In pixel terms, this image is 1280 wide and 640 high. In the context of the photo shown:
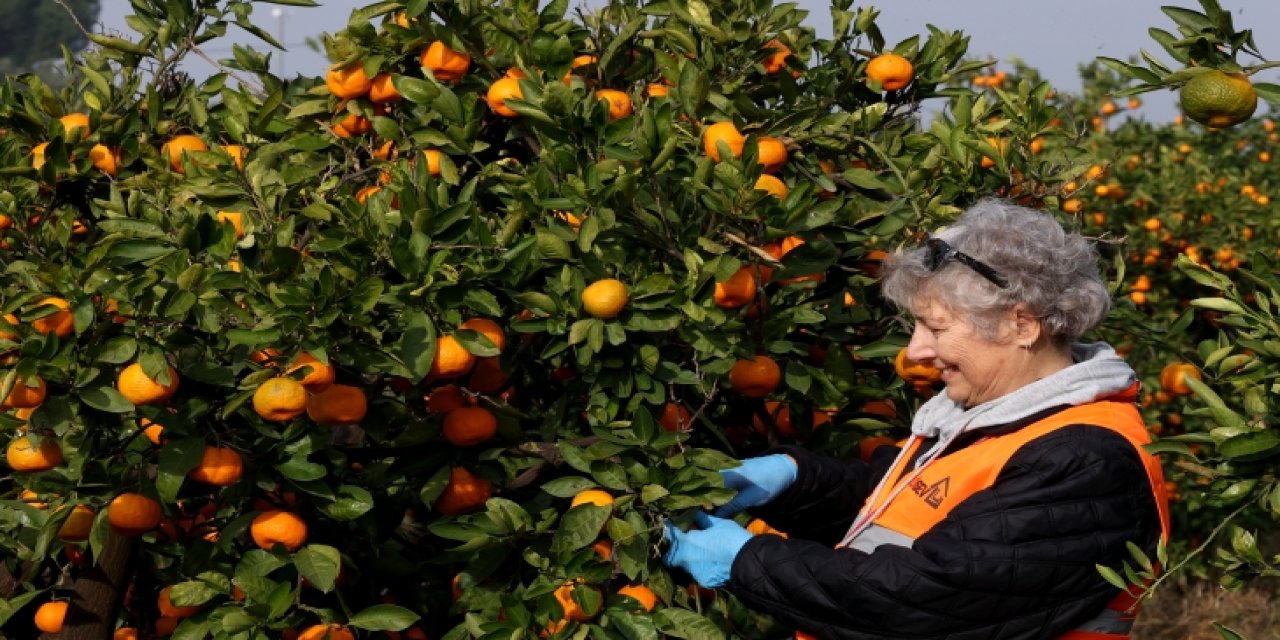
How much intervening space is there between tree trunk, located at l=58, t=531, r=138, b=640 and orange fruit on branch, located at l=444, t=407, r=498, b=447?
2.33 feet

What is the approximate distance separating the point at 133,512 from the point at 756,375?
3.31 ft

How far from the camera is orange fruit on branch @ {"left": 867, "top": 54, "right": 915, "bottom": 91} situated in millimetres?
2771

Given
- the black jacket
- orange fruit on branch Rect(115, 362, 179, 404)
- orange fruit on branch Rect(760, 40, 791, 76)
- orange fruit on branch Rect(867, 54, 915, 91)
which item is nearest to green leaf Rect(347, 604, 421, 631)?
orange fruit on branch Rect(115, 362, 179, 404)

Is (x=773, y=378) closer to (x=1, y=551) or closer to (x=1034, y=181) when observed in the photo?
(x=1034, y=181)

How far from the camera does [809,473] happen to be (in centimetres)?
248

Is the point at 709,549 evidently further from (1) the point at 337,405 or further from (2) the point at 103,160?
(2) the point at 103,160

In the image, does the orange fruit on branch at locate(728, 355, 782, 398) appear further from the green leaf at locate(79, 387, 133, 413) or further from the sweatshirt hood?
the green leaf at locate(79, 387, 133, 413)

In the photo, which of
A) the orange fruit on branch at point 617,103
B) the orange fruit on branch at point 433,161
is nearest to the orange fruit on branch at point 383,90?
the orange fruit on branch at point 433,161

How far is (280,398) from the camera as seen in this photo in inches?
78.2

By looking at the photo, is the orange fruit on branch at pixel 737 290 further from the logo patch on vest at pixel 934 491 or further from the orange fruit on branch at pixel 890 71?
the orange fruit on branch at pixel 890 71

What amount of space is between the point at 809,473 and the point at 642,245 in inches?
19.2

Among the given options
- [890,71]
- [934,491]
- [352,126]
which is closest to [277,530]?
[352,126]

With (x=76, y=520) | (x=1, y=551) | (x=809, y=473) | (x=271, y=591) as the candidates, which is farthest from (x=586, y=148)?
(x=1, y=551)

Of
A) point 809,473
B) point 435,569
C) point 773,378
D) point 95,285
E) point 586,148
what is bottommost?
point 435,569
